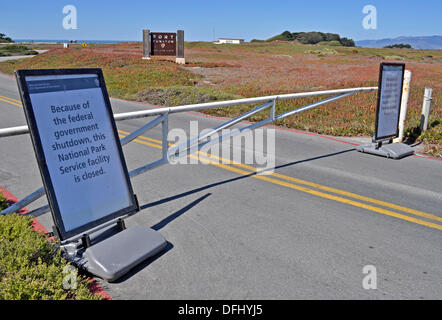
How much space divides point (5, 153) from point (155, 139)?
3.21 m

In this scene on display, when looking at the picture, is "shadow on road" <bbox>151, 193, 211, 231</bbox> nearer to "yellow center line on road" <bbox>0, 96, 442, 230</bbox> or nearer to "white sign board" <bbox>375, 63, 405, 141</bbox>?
"yellow center line on road" <bbox>0, 96, 442, 230</bbox>

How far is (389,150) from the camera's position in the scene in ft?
27.9

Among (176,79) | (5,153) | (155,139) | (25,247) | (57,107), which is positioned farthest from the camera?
(176,79)

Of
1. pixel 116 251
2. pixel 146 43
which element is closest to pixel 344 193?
pixel 116 251

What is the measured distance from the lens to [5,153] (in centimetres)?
835

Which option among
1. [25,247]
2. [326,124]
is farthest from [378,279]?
[326,124]

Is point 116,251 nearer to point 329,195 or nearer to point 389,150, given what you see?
point 329,195

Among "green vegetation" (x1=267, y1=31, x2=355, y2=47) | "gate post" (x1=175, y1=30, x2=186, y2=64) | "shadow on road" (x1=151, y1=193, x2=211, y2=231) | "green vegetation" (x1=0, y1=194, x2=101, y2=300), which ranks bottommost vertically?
"shadow on road" (x1=151, y1=193, x2=211, y2=231)

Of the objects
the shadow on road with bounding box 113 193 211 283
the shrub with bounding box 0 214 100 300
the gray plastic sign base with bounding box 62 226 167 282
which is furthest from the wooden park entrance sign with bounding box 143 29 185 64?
the shrub with bounding box 0 214 100 300

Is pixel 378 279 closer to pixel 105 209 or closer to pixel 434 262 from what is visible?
pixel 434 262

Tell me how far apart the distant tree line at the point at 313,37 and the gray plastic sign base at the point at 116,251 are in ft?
504

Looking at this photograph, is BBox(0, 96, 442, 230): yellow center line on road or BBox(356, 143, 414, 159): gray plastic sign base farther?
BBox(356, 143, 414, 159): gray plastic sign base

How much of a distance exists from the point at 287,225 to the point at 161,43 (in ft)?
111

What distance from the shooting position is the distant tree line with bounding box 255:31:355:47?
492 feet
